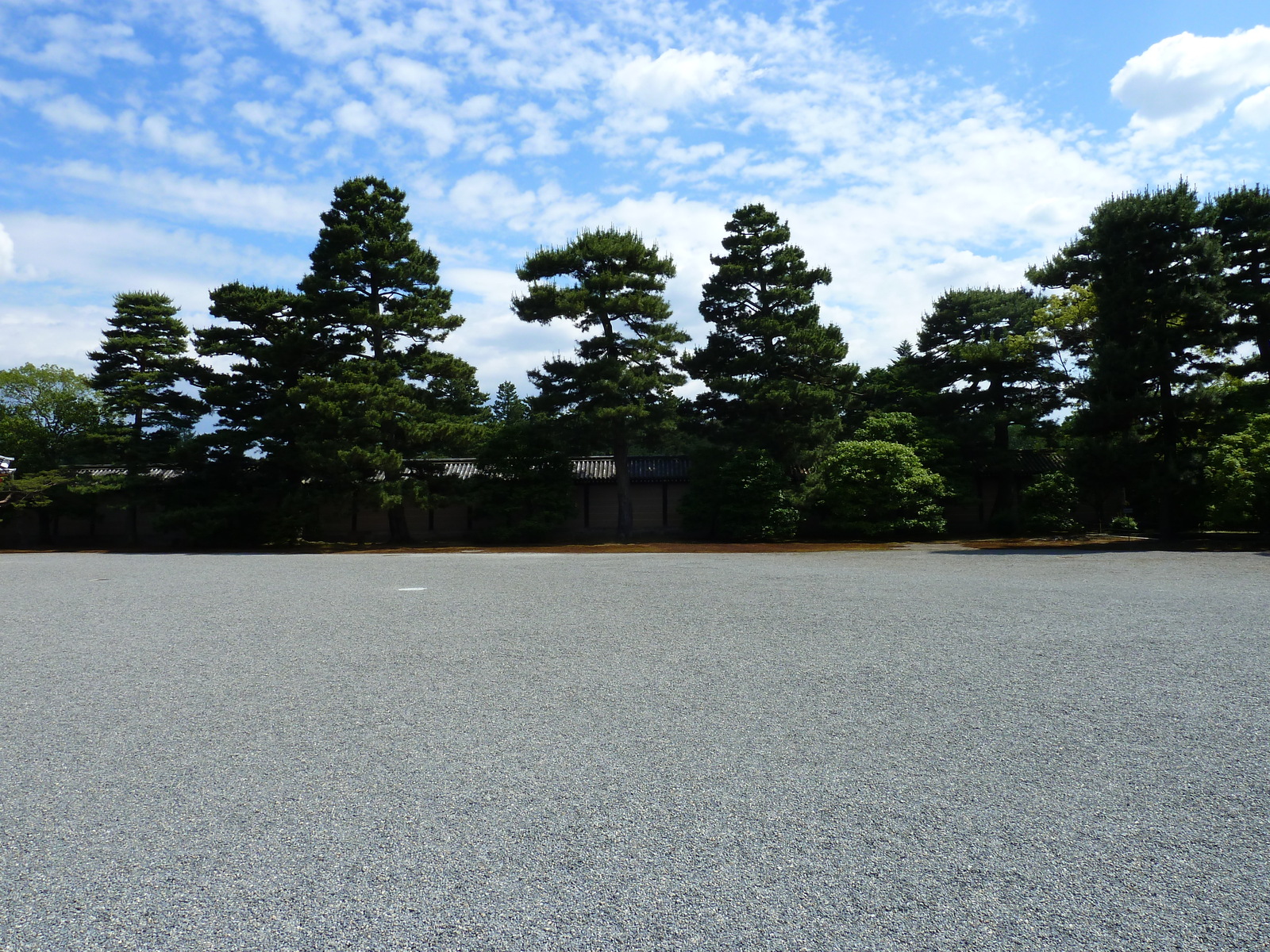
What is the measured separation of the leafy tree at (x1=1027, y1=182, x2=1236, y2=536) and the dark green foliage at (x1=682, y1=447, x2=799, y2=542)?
27.9 feet

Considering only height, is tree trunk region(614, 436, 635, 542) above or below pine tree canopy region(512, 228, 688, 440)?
below

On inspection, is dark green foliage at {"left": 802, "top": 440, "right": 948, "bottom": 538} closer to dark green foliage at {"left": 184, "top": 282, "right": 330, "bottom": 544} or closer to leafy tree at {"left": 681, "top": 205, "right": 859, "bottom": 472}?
leafy tree at {"left": 681, "top": 205, "right": 859, "bottom": 472}

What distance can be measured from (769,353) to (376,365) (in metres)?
12.6

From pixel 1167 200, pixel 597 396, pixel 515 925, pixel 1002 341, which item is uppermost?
pixel 1167 200

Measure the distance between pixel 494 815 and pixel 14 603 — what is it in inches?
382

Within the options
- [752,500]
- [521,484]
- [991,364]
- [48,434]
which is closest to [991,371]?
[991,364]

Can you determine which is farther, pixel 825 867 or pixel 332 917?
pixel 825 867

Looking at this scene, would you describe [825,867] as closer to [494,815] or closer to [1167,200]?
[494,815]

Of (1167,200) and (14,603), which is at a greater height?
(1167,200)

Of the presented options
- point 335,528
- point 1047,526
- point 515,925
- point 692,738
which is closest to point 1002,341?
point 1047,526

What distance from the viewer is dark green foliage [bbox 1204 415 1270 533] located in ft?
57.0

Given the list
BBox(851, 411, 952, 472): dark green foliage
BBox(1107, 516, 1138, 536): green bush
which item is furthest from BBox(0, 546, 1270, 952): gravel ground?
BBox(851, 411, 952, 472): dark green foliage

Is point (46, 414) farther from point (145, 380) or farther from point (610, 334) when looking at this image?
point (610, 334)

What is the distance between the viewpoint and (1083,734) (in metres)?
4.24
